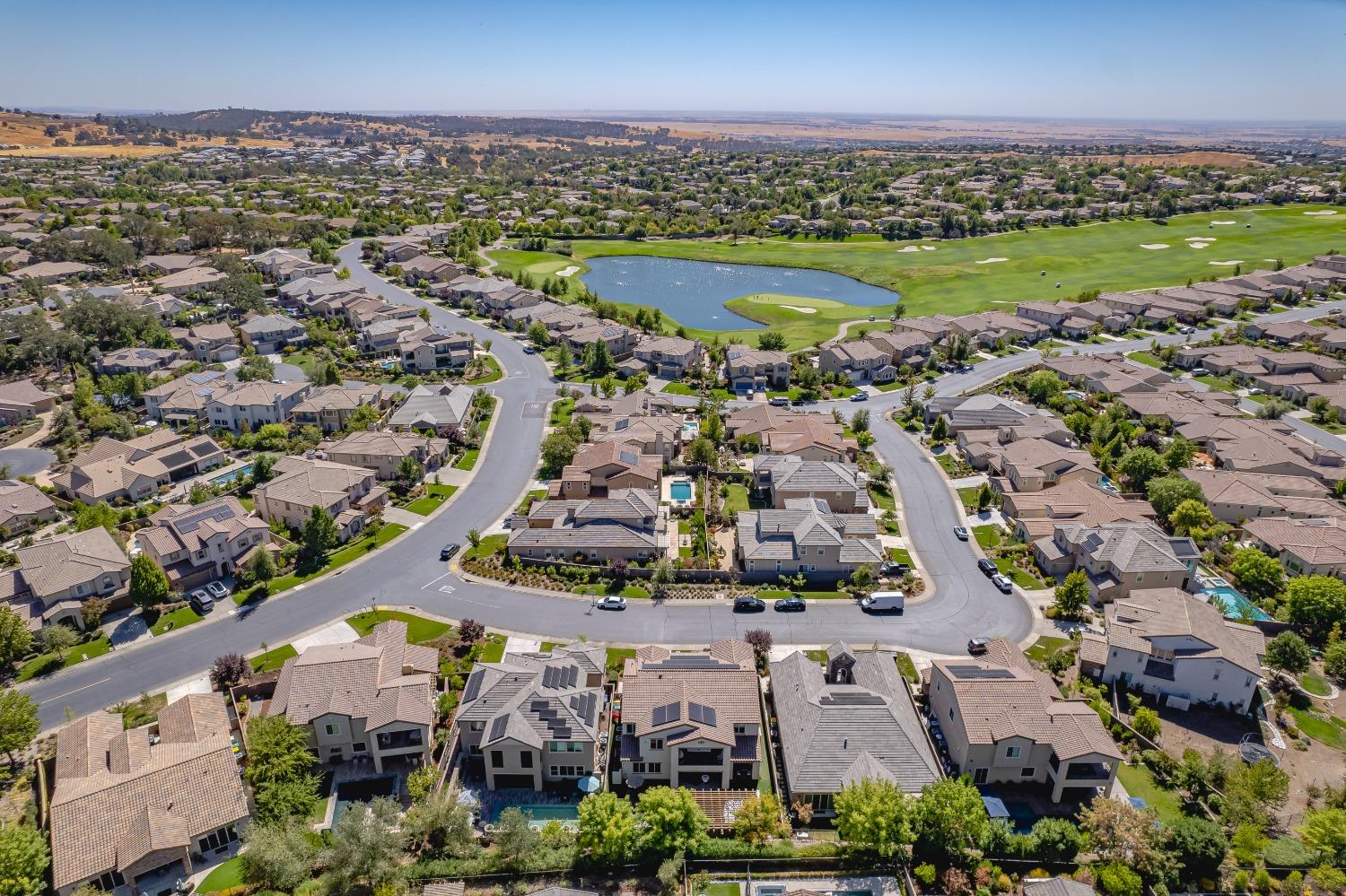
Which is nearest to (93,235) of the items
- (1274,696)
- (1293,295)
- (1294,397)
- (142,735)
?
(142,735)

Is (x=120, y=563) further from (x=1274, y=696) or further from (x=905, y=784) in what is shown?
(x=1274, y=696)

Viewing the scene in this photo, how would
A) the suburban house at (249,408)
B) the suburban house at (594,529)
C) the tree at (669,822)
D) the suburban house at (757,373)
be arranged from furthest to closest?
1. the suburban house at (757,373)
2. the suburban house at (249,408)
3. the suburban house at (594,529)
4. the tree at (669,822)

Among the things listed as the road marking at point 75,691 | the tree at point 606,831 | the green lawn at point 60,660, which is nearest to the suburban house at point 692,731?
the tree at point 606,831

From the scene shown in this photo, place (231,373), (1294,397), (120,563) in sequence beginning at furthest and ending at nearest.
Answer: (231,373)
(1294,397)
(120,563)

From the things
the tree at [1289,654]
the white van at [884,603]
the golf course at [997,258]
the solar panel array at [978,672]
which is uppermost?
the golf course at [997,258]

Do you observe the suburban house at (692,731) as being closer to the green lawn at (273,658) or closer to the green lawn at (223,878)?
the green lawn at (223,878)
